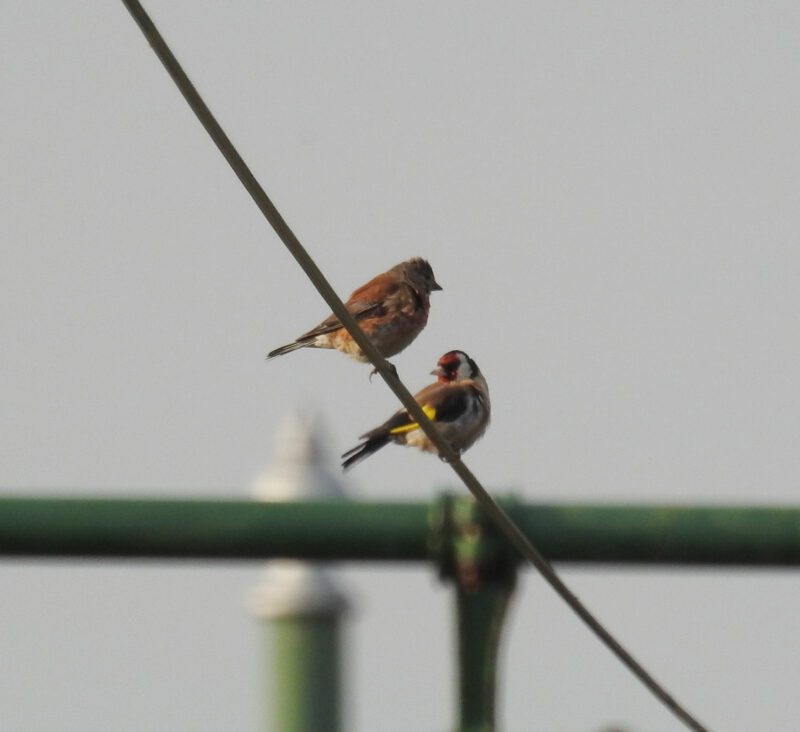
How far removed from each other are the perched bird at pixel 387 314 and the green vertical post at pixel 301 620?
0.66 metres

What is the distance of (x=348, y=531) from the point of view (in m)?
7.42

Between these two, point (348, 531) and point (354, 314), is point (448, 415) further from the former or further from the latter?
point (348, 531)

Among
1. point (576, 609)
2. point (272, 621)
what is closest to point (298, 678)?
point (272, 621)

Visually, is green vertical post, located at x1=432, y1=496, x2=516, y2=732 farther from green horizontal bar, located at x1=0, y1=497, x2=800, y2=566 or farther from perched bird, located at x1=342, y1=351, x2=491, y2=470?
perched bird, located at x1=342, y1=351, x2=491, y2=470

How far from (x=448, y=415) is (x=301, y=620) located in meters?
2.21

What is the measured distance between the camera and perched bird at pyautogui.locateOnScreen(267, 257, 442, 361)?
31.0ft

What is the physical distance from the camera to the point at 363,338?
5.86 meters

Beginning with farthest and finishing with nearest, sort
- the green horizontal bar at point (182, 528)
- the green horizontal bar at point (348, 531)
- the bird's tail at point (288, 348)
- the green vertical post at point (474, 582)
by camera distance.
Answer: the bird's tail at point (288, 348) → the green horizontal bar at point (182, 528) → the green horizontal bar at point (348, 531) → the green vertical post at point (474, 582)

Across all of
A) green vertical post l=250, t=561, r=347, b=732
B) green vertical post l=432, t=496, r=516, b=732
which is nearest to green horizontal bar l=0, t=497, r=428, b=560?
green vertical post l=432, t=496, r=516, b=732

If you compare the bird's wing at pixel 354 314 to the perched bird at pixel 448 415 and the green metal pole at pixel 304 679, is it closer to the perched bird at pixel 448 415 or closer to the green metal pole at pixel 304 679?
the perched bird at pixel 448 415

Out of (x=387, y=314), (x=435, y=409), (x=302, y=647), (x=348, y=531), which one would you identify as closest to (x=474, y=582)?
(x=348, y=531)

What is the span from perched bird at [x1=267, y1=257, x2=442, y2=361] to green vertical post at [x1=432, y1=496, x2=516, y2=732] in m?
1.91

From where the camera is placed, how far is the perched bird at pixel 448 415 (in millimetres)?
9922

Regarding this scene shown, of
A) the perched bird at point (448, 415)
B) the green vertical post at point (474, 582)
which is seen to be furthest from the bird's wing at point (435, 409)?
the green vertical post at point (474, 582)
